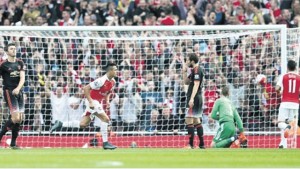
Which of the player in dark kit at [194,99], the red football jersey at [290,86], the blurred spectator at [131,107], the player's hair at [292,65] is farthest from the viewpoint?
the blurred spectator at [131,107]

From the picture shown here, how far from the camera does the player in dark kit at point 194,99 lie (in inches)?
979

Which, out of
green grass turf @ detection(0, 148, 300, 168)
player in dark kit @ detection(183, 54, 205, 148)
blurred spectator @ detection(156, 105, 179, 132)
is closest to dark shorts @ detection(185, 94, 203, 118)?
player in dark kit @ detection(183, 54, 205, 148)

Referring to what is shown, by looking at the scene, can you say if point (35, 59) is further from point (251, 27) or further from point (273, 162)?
point (273, 162)

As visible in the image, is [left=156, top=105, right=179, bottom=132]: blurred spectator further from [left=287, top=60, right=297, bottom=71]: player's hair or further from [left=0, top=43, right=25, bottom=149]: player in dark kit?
[left=0, top=43, right=25, bottom=149]: player in dark kit

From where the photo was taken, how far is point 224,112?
25.5 meters

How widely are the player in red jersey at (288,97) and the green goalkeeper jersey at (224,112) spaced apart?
109 centimetres

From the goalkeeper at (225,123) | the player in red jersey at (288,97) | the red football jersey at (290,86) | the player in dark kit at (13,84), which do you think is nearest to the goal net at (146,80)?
the player in red jersey at (288,97)

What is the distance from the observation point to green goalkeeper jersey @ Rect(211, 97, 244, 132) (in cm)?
2545

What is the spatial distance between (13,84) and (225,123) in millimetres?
5108

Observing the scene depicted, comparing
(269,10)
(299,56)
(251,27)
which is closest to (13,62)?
(251,27)

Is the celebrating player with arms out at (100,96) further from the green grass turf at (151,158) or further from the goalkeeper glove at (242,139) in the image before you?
the goalkeeper glove at (242,139)

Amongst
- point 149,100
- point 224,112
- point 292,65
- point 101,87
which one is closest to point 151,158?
point 101,87

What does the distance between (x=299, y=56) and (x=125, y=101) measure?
4.73m

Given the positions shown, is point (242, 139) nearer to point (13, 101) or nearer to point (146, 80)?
point (146, 80)
